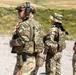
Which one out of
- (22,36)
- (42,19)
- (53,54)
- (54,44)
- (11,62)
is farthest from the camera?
(42,19)

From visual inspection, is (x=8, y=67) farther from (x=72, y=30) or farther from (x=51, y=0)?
(x=51, y=0)

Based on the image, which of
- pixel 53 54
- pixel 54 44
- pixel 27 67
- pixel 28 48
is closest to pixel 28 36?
pixel 28 48

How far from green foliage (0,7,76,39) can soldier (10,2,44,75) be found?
53.1ft

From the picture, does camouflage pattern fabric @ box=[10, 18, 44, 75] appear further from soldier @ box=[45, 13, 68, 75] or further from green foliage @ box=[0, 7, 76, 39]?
green foliage @ box=[0, 7, 76, 39]

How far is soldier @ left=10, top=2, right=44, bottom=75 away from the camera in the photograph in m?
5.76

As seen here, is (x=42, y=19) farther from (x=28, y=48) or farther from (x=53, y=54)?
(x=28, y=48)

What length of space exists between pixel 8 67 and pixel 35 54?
4838mm

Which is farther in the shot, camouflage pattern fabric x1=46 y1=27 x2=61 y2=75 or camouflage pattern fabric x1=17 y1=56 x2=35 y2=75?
camouflage pattern fabric x1=46 y1=27 x2=61 y2=75

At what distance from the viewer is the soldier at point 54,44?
24.4 feet

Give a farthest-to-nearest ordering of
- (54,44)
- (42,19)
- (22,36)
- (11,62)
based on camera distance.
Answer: (42,19) → (11,62) → (54,44) → (22,36)

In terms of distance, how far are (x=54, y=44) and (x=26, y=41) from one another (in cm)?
176

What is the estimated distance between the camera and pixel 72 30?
23750 mm

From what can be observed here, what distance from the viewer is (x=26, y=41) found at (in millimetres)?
5754

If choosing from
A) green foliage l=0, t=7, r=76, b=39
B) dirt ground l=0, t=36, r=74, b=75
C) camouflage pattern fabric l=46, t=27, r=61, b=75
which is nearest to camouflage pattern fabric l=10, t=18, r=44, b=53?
camouflage pattern fabric l=46, t=27, r=61, b=75
